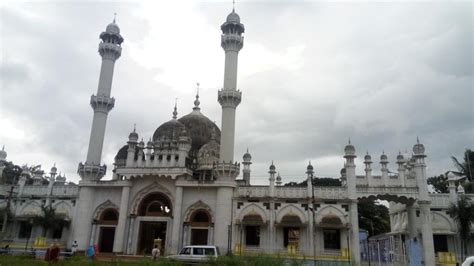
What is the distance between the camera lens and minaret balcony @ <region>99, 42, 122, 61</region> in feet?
119

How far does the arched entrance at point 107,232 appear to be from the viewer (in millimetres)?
31031

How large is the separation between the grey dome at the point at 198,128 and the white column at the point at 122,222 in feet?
24.1

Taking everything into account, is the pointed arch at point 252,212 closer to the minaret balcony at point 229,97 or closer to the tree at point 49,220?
the minaret balcony at point 229,97

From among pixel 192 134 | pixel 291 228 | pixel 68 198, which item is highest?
pixel 192 134

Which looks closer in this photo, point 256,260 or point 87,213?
point 256,260

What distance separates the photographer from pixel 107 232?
3125 centimetres

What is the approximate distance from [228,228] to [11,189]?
1995 cm

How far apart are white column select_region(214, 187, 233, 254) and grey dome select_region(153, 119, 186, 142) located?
27.6 ft

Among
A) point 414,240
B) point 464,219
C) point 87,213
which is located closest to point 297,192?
point 414,240

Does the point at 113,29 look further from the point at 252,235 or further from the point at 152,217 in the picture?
the point at 252,235

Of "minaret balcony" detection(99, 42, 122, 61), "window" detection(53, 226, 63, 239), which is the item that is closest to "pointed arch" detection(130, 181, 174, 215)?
"window" detection(53, 226, 63, 239)

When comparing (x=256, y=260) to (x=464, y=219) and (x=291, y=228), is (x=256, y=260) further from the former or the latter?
(x=464, y=219)

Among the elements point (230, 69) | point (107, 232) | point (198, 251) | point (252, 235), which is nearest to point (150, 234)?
point (107, 232)

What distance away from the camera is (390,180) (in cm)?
2750
